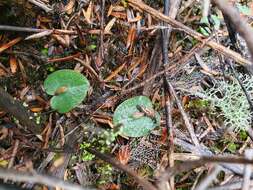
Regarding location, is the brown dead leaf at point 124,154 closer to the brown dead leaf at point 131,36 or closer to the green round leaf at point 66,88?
the green round leaf at point 66,88

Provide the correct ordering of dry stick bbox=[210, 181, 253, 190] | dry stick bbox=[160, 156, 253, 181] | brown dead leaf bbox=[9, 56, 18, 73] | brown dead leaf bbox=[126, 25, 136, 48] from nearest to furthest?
dry stick bbox=[160, 156, 253, 181], dry stick bbox=[210, 181, 253, 190], brown dead leaf bbox=[9, 56, 18, 73], brown dead leaf bbox=[126, 25, 136, 48]

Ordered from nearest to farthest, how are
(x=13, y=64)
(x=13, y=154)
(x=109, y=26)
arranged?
(x=13, y=154)
(x=13, y=64)
(x=109, y=26)

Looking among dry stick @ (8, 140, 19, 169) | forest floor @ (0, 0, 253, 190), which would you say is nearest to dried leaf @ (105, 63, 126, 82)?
forest floor @ (0, 0, 253, 190)

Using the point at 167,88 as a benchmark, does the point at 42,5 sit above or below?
above

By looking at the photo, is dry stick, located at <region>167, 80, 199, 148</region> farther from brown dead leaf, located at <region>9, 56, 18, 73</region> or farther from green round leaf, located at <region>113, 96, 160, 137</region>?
brown dead leaf, located at <region>9, 56, 18, 73</region>

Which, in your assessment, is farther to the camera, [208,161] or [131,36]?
[131,36]

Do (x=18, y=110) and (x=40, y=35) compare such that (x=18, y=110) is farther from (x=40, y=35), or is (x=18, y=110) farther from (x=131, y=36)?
(x=131, y=36)

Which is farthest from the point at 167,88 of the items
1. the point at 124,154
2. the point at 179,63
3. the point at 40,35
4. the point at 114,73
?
the point at 40,35
